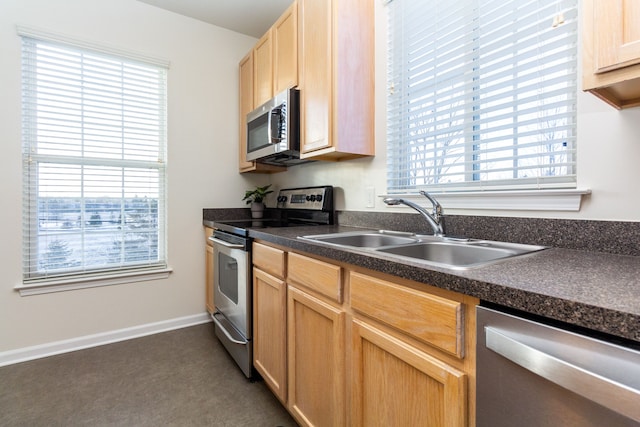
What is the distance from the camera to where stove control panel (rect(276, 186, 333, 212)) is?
83.4 inches

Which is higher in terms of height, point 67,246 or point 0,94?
point 0,94

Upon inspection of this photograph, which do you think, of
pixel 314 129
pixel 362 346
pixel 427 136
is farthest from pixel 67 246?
pixel 427 136

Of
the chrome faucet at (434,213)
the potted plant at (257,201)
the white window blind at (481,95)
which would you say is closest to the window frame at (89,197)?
the potted plant at (257,201)

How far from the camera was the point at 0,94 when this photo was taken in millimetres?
2016

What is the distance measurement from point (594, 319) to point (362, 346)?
0.67 meters

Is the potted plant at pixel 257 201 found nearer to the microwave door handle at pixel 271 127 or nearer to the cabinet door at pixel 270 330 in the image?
the microwave door handle at pixel 271 127

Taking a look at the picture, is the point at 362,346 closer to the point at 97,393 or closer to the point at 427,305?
the point at 427,305

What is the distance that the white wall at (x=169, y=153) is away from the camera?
6.77ft

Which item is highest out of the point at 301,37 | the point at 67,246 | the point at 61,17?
the point at 61,17

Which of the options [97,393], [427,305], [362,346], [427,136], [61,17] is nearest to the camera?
[427,305]

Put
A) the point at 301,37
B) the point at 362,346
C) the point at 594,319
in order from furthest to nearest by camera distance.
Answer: the point at 301,37 → the point at 362,346 → the point at 594,319

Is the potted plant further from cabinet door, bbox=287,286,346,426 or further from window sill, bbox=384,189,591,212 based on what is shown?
window sill, bbox=384,189,591,212

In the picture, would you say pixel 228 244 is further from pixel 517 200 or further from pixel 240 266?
pixel 517 200

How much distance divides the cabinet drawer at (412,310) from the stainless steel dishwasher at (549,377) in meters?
0.07
